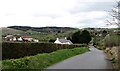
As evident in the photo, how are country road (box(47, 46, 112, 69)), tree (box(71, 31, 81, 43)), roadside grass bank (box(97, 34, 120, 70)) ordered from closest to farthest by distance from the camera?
roadside grass bank (box(97, 34, 120, 70)), country road (box(47, 46, 112, 69)), tree (box(71, 31, 81, 43))

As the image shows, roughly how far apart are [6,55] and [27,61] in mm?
14681

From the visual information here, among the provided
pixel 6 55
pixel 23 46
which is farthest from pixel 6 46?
pixel 23 46

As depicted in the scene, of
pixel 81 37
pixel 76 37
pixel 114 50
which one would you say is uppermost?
pixel 114 50

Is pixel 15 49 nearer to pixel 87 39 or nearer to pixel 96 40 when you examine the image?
pixel 87 39

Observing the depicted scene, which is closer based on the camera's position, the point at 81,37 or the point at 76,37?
the point at 81,37

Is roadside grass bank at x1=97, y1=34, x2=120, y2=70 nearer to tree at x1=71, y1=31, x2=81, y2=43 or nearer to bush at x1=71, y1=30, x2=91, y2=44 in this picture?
bush at x1=71, y1=30, x2=91, y2=44

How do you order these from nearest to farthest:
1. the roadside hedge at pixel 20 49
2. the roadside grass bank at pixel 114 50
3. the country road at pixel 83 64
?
the roadside grass bank at pixel 114 50 < the country road at pixel 83 64 < the roadside hedge at pixel 20 49

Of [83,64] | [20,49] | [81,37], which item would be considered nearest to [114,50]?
[83,64]

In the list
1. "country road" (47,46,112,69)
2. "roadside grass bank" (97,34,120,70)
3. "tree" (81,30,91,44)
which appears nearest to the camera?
"roadside grass bank" (97,34,120,70)

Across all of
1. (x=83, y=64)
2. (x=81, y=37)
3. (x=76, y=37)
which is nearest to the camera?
(x=83, y=64)

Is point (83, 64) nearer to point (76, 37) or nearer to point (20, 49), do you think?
point (20, 49)

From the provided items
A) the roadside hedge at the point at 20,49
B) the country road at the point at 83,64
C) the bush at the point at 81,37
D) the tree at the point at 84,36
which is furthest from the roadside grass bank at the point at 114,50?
the tree at the point at 84,36

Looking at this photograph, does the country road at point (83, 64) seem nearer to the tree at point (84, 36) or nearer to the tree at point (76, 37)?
the tree at point (84, 36)

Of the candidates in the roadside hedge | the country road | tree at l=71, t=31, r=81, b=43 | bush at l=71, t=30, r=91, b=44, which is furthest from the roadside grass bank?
tree at l=71, t=31, r=81, b=43
